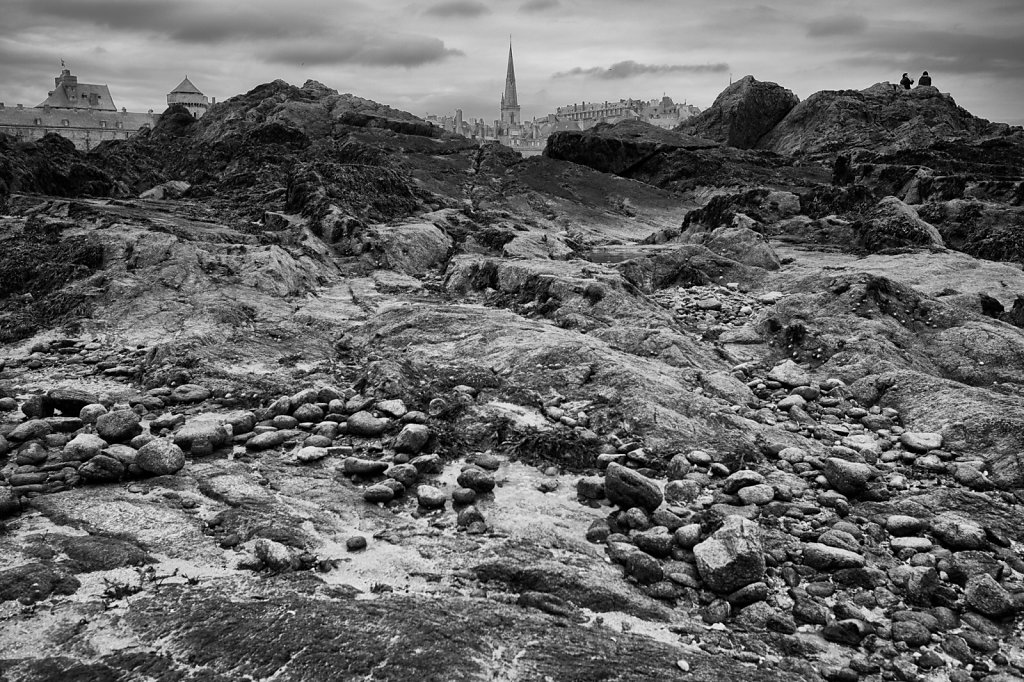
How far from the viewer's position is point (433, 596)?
22.7 feet

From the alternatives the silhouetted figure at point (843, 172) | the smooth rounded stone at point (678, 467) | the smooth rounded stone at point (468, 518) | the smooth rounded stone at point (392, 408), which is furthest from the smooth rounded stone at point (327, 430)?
the silhouetted figure at point (843, 172)

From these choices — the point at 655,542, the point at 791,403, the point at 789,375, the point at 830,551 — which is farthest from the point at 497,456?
the point at 789,375

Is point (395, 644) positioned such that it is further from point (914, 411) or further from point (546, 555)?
point (914, 411)

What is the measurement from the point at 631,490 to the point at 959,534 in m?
3.91

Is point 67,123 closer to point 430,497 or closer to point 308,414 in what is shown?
point 308,414

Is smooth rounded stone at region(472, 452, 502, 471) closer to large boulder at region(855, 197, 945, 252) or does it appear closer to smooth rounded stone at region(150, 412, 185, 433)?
smooth rounded stone at region(150, 412, 185, 433)

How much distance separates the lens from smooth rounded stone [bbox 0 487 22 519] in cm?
794

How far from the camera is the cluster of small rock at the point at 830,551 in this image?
21.5ft

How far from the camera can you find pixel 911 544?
7941 millimetres

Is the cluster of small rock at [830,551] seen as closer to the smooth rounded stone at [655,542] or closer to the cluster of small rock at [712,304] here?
the smooth rounded stone at [655,542]

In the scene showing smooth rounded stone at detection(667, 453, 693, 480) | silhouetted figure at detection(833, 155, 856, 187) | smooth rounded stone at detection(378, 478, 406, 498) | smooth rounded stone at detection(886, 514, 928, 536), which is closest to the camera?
smooth rounded stone at detection(886, 514, 928, 536)

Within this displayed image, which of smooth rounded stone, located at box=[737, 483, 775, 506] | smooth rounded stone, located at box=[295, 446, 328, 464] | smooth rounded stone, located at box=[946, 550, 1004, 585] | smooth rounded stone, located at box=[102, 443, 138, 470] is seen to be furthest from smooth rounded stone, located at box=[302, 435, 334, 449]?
smooth rounded stone, located at box=[946, 550, 1004, 585]

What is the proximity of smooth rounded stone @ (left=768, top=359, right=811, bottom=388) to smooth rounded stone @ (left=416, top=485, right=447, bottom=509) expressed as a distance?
25.1 ft

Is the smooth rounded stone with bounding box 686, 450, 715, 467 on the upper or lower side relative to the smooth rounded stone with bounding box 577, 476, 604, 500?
upper
